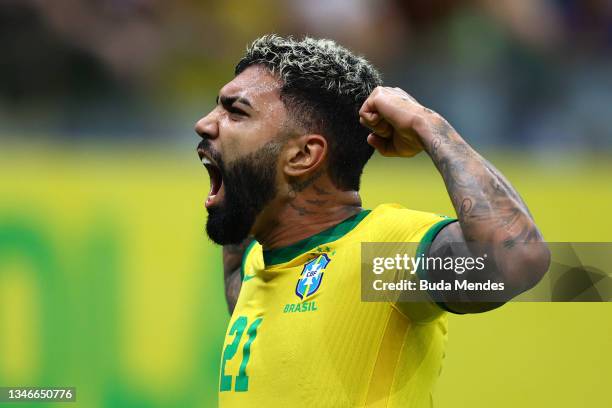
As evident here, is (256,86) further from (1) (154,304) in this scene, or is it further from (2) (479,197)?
(1) (154,304)

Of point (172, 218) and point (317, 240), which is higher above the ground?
point (172, 218)

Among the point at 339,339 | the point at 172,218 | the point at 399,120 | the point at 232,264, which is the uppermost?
the point at 172,218

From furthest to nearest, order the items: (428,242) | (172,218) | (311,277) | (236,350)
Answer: (172,218), (236,350), (311,277), (428,242)

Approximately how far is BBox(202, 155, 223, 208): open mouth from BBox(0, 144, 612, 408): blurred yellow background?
7.40ft

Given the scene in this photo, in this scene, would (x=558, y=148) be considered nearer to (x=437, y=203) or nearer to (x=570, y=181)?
(x=570, y=181)

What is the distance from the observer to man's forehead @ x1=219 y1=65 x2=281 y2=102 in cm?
324

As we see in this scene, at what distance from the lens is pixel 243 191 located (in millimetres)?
3211

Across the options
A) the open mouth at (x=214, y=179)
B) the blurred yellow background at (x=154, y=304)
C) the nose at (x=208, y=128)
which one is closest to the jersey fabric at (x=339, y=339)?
the open mouth at (x=214, y=179)

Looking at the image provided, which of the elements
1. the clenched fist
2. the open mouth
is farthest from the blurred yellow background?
the clenched fist

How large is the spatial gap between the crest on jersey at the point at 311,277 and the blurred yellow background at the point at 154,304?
250 cm

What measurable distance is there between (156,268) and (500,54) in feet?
9.00

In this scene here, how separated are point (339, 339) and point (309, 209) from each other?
532 mm

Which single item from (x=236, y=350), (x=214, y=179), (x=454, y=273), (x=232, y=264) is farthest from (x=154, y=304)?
(x=454, y=273)

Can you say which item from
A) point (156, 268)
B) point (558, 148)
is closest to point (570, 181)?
point (558, 148)
